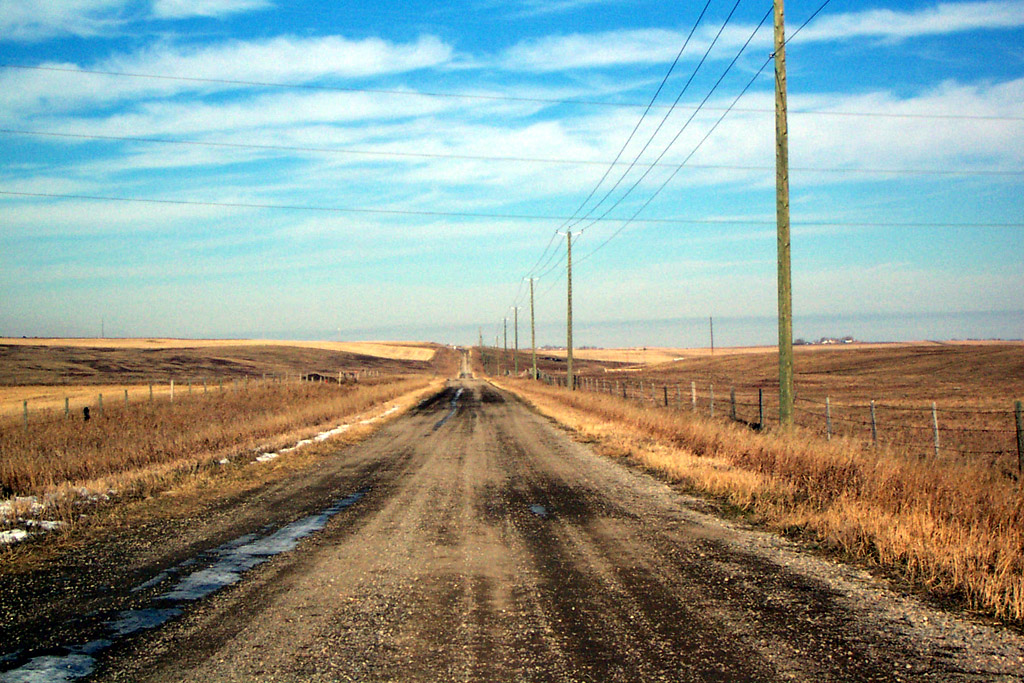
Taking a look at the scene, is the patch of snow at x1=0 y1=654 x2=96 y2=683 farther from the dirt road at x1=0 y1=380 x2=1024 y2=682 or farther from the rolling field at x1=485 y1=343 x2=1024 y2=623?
the rolling field at x1=485 y1=343 x2=1024 y2=623

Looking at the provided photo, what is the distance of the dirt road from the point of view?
4.55 metres

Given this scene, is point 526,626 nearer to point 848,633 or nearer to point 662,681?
point 662,681

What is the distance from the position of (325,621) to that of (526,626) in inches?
60.5

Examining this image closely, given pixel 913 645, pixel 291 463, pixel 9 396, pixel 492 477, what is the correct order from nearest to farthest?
1. pixel 913 645
2. pixel 492 477
3. pixel 291 463
4. pixel 9 396

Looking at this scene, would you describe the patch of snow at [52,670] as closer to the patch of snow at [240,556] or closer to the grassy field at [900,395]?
the patch of snow at [240,556]

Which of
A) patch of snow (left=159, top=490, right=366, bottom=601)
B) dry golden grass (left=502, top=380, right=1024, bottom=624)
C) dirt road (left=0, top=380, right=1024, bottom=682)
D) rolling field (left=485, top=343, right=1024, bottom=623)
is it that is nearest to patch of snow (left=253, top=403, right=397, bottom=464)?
patch of snow (left=159, top=490, right=366, bottom=601)

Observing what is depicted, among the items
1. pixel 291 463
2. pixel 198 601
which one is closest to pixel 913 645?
pixel 198 601

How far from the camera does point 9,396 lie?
1775 inches

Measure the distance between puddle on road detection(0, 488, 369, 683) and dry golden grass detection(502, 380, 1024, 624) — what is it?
19.6ft

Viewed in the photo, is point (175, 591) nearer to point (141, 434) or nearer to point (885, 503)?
point (885, 503)

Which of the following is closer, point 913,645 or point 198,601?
point 913,645

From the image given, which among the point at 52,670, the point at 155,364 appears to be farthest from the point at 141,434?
the point at 155,364

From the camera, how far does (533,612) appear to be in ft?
18.6

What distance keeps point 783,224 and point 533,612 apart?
11.0 metres
